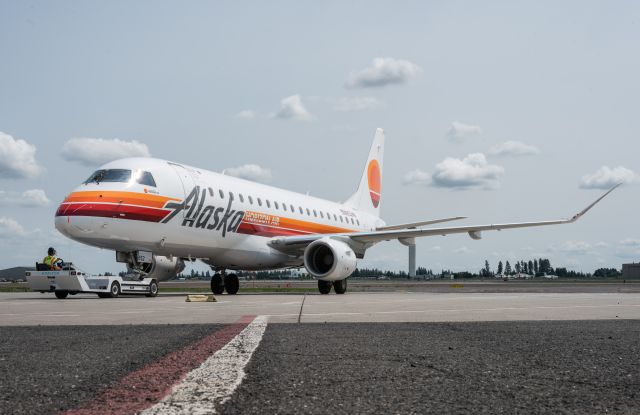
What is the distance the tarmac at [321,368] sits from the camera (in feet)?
8.95

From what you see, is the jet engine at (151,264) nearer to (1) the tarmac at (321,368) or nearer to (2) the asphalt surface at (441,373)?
(1) the tarmac at (321,368)

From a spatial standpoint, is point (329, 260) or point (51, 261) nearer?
point (51, 261)

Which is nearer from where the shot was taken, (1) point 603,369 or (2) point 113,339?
(1) point 603,369

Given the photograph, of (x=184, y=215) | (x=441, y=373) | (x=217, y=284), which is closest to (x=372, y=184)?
(x=217, y=284)

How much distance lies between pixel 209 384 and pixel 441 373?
1.29 metres

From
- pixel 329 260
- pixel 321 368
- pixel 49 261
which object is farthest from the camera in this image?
pixel 329 260

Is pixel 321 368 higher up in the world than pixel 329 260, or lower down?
lower down

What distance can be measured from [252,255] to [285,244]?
1.28 meters

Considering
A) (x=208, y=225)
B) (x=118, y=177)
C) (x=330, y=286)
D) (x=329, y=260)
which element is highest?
(x=118, y=177)

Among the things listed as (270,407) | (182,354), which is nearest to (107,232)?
(182,354)

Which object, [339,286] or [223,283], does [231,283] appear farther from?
[339,286]

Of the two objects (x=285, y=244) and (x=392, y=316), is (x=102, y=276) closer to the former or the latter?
(x=285, y=244)

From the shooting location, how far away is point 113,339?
575 cm

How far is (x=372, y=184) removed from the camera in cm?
3198
